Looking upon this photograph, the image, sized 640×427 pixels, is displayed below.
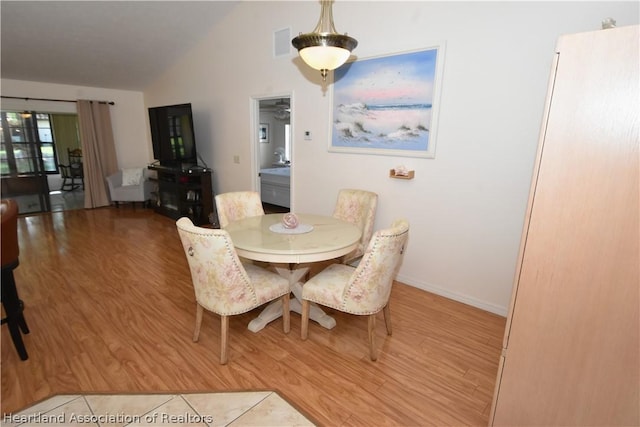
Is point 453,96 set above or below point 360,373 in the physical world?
above

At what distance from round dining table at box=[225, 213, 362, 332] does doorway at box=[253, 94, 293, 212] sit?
1.96 metres

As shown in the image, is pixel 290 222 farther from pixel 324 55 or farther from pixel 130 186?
pixel 130 186

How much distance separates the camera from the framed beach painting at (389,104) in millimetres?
2848

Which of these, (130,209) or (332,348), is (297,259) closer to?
(332,348)

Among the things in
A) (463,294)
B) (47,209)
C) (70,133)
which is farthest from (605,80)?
(70,133)

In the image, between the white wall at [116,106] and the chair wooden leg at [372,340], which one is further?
the white wall at [116,106]

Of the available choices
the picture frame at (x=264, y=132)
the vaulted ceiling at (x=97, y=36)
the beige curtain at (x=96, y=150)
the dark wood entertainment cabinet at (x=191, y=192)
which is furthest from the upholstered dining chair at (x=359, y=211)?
the picture frame at (x=264, y=132)

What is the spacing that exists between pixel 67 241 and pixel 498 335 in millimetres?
5176

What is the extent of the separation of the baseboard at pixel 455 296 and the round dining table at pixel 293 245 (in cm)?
112

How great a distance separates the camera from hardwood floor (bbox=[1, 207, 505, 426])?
5.99 ft

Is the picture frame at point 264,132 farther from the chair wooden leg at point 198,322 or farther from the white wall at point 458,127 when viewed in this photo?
the chair wooden leg at point 198,322

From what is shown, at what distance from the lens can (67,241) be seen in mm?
4406

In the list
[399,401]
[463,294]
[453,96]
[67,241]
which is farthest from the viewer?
[67,241]

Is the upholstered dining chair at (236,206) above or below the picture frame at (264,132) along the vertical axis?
below
